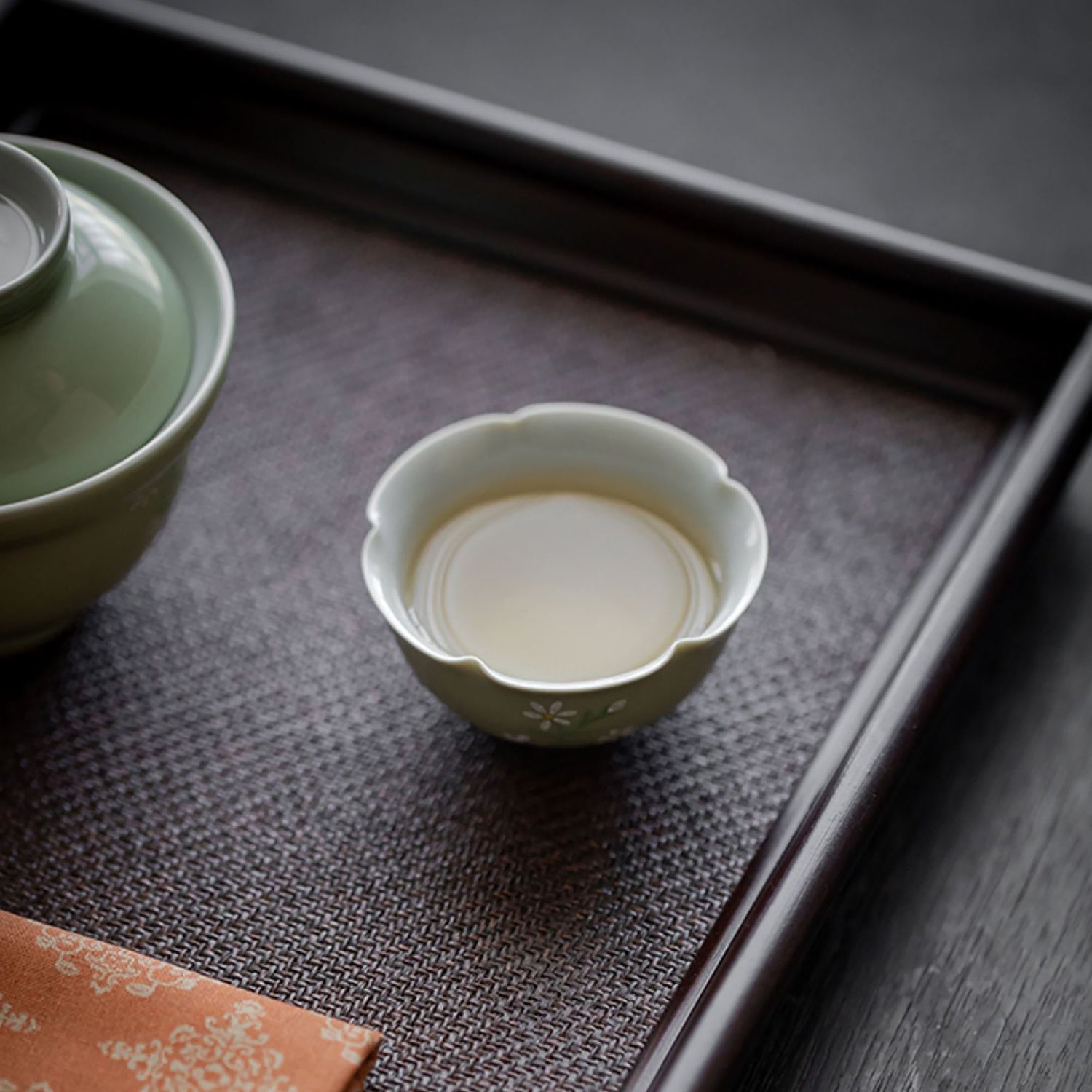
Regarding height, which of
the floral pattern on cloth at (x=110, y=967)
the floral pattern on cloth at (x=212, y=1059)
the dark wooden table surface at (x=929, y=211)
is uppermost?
the dark wooden table surface at (x=929, y=211)

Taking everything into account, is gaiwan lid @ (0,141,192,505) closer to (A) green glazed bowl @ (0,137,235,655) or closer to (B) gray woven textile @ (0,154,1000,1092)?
(A) green glazed bowl @ (0,137,235,655)

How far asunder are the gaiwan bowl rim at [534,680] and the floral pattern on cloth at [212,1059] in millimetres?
134

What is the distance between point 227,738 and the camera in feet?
1.86

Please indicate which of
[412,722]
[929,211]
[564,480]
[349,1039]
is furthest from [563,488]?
[929,211]

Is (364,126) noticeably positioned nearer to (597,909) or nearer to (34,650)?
(34,650)

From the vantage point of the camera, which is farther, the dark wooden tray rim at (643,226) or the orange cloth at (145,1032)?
the dark wooden tray rim at (643,226)

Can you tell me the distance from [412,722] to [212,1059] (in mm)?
166

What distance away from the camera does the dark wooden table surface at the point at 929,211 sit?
0.52 metres

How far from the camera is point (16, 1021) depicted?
18.0 inches

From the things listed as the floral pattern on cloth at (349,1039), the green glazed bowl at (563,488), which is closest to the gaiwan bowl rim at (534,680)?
the green glazed bowl at (563,488)

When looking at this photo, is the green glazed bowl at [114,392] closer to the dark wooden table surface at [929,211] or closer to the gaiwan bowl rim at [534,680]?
the gaiwan bowl rim at [534,680]

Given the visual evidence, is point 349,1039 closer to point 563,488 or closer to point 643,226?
point 563,488

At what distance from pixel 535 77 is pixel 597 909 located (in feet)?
2.15

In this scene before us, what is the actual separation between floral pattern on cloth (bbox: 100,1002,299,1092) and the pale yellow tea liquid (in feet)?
0.50
